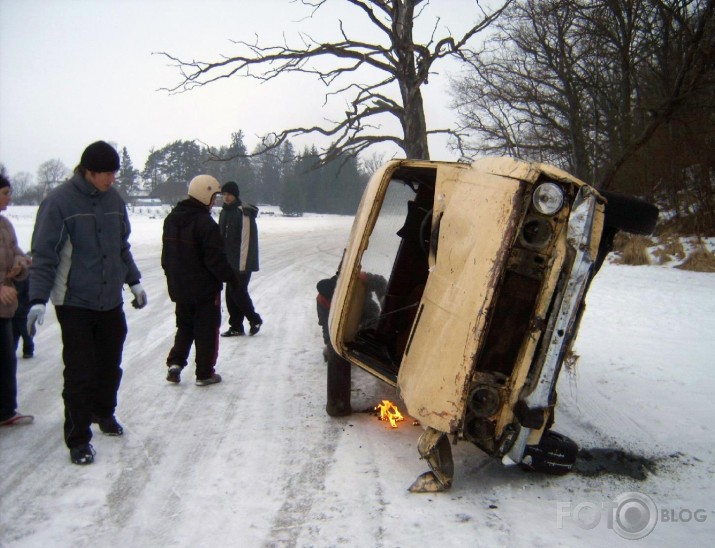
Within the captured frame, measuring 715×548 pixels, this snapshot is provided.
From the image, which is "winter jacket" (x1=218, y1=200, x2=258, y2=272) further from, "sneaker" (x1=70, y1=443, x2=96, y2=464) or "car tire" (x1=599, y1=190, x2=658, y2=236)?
"car tire" (x1=599, y1=190, x2=658, y2=236)

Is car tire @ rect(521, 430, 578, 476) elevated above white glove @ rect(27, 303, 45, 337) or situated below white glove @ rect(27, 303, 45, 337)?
below

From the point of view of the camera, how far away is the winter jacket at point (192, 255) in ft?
16.5

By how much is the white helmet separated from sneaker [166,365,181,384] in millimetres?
1514

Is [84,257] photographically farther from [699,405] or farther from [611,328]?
[611,328]

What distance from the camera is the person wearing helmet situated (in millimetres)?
5047

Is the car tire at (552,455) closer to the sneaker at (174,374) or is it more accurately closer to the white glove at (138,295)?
the white glove at (138,295)

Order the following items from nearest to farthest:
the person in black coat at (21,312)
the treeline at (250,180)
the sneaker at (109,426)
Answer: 1. the sneaker at (109,426)
2. the person in black coat at (21,312)
3. the treeline at (250,180)

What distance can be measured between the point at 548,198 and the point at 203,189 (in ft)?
10.5

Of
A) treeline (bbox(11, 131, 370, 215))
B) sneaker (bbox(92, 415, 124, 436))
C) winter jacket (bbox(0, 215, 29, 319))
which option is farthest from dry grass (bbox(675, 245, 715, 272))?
treeline (bbox(11, 131, 370, 215))

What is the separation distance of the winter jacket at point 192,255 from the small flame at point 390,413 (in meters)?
1.77

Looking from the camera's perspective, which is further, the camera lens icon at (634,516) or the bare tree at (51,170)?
the bare tree at (51,170)

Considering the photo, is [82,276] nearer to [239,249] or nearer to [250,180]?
[239,249]

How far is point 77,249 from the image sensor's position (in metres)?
3.75

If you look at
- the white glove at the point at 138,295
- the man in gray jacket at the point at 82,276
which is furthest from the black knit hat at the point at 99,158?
the white glove at the point at 138,295
